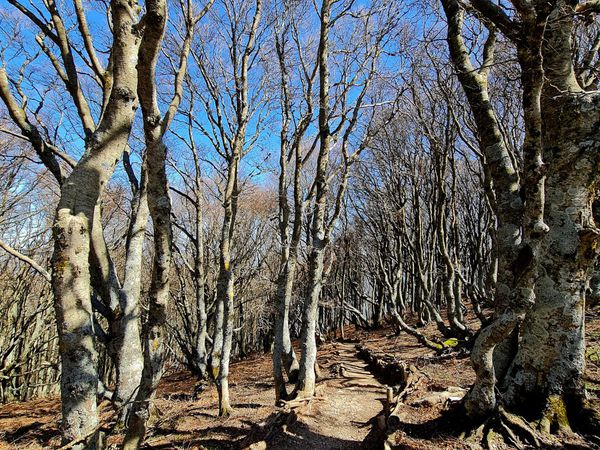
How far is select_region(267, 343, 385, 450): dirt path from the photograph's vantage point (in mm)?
4785

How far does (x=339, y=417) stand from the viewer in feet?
19.4

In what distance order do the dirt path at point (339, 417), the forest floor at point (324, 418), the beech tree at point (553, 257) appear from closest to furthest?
the beech tree at point (553, 257) < the forest floor at point (324, 418) < the dirt path at point (339, 417)

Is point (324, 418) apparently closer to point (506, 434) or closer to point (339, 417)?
point (339, 417)

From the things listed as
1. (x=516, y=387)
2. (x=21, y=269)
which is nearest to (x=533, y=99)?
(x=516, y=387)

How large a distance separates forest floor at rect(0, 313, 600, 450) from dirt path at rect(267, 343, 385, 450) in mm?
14

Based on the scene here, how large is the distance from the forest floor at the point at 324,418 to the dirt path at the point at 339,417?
14 mm

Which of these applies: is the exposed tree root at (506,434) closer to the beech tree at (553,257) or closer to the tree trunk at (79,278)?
the beech tree at (553,257)

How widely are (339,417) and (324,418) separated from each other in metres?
0.28

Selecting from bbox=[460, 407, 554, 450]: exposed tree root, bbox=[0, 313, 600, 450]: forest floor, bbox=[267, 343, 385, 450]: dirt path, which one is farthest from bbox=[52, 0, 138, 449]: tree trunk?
bbox=[460, 407, 554, 450]: exposed tree root

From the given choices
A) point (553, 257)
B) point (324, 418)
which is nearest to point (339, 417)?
point (324, 418)

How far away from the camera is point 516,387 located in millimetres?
3791

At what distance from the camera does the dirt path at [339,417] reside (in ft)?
15.7

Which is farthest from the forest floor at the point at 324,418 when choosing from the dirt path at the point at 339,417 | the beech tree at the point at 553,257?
the beech tree at the point at 553,257

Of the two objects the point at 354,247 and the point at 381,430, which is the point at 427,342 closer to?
the point at 381,430
